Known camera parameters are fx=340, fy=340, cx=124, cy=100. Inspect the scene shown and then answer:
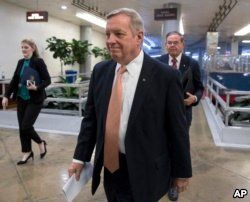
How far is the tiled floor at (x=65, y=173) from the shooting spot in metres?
3.46

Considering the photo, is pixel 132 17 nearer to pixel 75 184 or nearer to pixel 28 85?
pixel 75 184

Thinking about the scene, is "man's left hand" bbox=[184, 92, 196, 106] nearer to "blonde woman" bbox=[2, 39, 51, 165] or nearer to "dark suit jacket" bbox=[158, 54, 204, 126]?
"dark suit jacket" bbox=[158, 54, 204, 126]

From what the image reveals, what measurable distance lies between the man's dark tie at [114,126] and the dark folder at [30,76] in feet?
8.35

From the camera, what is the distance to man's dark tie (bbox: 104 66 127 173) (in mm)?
1740

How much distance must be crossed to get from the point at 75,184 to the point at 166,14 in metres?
8.00

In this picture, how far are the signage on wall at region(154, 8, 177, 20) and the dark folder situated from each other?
579 cm

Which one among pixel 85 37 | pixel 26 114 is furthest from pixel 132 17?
pixel 85 37

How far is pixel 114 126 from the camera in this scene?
1.74 m

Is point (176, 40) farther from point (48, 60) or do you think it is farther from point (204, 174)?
point (48, 60)

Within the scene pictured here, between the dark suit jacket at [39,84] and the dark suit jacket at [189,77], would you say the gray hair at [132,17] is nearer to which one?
the dark suit jacket at [189,77]

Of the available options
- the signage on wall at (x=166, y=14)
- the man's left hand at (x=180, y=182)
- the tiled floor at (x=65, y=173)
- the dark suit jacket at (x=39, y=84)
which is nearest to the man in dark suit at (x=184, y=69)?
the tiled floor at (x=65, y=173)

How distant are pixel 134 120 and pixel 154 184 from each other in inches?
14.5

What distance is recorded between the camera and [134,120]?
1.68 meters

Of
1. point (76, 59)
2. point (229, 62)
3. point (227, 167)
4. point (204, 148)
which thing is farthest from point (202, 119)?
point (76, 59)
